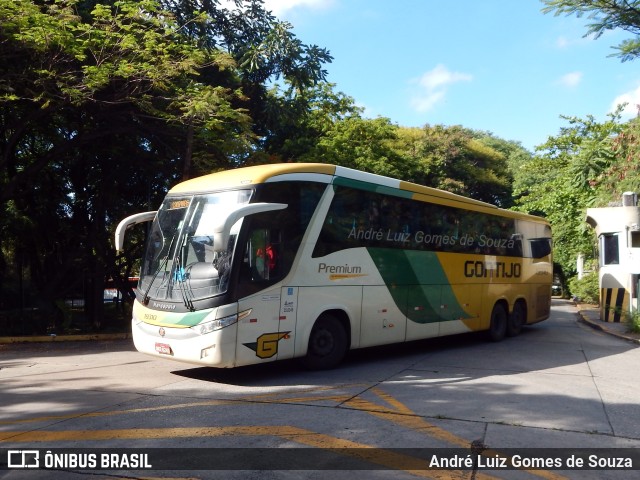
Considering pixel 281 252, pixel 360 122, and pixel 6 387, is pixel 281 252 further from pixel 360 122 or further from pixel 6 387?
pixel 360 122

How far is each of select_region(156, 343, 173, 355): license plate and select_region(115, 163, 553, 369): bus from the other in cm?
2

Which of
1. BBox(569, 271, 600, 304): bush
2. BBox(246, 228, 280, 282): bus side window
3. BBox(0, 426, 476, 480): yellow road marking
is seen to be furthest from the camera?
BBox(569, 271, 600, 304): bush

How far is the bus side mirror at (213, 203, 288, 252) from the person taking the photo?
761 cm

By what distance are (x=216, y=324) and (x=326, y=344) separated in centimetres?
235

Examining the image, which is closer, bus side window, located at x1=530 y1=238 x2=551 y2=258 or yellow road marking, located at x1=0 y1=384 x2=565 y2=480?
yellow road marking, located at x1=0 y1=384 x2=565 y2=480

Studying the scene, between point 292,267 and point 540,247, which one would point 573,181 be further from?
point 292,267

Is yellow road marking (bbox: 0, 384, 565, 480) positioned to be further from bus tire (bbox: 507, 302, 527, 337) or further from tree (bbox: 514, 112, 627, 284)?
tree (bbox: 514, 112, 627, 284)

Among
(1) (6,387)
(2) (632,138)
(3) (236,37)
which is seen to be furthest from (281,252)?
(2) (632,138)

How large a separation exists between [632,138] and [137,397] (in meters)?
20.8

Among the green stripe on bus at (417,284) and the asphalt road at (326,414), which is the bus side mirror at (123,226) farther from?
the green stripe on bus at (417,284)

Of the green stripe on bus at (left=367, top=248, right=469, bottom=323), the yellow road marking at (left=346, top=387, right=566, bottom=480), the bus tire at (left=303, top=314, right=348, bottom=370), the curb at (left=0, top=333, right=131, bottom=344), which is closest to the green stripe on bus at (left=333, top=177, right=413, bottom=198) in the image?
the green stripe on bus at (left=367, top=248, right=469, bottom=323)

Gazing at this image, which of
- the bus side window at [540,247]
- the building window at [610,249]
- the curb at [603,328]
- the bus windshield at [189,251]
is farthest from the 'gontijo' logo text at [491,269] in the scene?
the bus windshield at [189,251]

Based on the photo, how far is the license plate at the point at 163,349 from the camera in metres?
8.73

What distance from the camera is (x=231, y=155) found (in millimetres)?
17344
